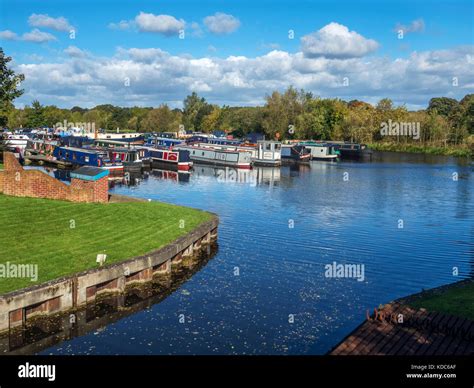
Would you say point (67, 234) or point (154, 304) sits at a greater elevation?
point (67, 234)

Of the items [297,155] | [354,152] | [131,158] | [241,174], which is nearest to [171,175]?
[131,158]

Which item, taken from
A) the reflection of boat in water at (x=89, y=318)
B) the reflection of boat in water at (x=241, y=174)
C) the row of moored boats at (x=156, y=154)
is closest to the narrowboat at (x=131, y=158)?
the row of moored boats at (x=156, y=154)

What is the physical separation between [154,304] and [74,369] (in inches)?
334

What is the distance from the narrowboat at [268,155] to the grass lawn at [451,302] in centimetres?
7479

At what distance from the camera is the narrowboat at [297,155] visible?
112 meters

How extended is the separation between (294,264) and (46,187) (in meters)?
17.5

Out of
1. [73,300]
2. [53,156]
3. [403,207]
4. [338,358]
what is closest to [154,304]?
[73,300]

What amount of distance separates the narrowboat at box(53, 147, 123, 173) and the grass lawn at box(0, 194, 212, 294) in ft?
136

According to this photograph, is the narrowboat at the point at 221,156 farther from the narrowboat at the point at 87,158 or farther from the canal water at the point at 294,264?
the canal water at the point at 294,264

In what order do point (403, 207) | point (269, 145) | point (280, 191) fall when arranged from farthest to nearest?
point (269, 145) → point (280, 191) → point (403, 207)

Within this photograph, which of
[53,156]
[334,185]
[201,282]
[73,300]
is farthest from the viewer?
[53,156]

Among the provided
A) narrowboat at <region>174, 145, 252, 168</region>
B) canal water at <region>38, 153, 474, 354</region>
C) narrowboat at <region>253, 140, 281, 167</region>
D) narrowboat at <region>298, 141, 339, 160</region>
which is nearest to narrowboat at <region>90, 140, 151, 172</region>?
narrowboat at <region>174, 145, 252, 168</region>

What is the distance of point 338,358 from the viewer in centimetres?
1670

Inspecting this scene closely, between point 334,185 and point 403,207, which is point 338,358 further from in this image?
point 334,185
